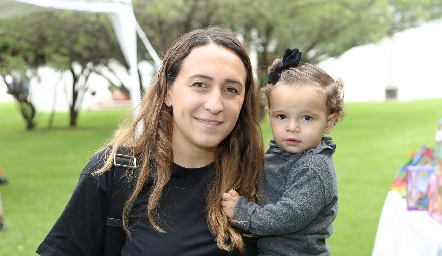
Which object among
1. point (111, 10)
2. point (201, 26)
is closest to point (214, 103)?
point (111, 10)

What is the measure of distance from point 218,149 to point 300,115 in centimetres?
31

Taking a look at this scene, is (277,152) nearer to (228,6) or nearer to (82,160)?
(82,160)

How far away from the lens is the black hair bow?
228 centimetres

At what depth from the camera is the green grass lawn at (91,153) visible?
21.8 ft

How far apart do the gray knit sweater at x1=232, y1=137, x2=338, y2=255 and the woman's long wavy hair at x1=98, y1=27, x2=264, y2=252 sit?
0.19 ft

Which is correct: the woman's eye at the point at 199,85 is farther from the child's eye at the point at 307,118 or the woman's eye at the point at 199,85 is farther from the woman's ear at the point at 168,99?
the child's eye at the point at 307,118

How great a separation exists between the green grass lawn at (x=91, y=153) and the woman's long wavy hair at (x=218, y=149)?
418mm

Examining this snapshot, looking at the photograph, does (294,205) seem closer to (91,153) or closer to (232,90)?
(232,90)

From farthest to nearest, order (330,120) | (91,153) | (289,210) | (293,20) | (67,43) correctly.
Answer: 1. (293,20)
2. (67,43)
3. (91,153)
4. (330,120)
5. (289,210)

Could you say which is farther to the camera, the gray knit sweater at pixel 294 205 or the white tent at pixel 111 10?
the white tent at pixel 111 10

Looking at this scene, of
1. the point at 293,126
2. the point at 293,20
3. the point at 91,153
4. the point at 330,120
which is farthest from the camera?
the point at 293,20

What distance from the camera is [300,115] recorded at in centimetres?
217

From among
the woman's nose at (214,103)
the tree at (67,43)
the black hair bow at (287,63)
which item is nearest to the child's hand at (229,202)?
the woman's nose at (214,103)

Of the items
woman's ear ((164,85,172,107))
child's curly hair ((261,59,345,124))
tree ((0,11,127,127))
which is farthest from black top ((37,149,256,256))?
tree ((0,11,127,127))
